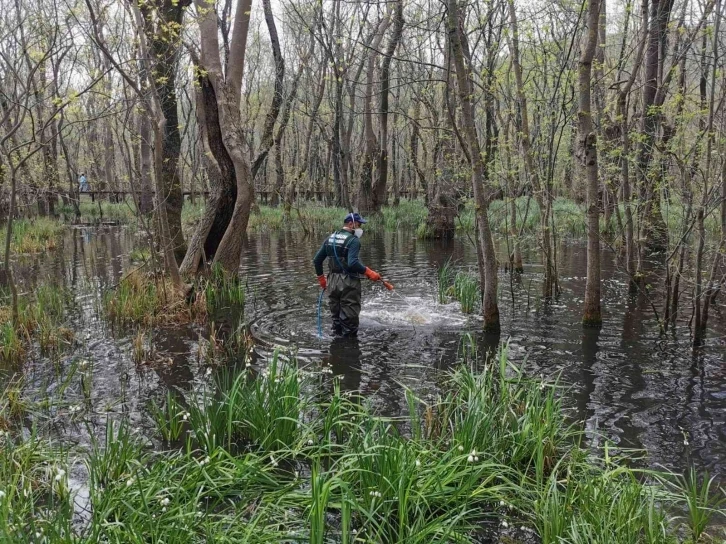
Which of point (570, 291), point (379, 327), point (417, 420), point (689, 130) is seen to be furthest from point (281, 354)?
point (689, 130)

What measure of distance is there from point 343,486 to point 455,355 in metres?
4.05

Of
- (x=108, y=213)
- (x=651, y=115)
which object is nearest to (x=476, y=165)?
(x=651, y=115)

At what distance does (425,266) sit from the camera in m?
13.4

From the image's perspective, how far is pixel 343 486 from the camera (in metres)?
2.90

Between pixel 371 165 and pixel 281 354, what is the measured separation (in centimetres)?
1460

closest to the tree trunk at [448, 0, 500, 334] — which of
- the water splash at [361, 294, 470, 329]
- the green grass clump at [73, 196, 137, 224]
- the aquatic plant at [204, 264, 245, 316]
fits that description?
the water splash at [361, 294, 470, 329]

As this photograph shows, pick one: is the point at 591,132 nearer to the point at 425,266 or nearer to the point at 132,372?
the point at 132,372

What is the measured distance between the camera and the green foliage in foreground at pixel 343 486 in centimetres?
281

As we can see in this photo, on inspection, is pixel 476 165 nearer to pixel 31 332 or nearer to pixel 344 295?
pixel 344 295

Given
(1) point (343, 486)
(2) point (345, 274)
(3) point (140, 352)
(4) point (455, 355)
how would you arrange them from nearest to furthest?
(1) point (343, 486)
(3) point (140, 352)
(4) point (455, 355)
(2) point (345, 274)

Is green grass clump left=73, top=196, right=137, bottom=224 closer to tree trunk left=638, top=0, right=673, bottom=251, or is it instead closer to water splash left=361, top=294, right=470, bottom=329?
water splash left=361, top=294, right=470, bottom=329

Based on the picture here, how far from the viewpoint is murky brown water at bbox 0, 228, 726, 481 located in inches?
190

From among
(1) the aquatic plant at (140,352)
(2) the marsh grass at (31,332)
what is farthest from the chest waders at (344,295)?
(2) the marsh grass at (31,332)

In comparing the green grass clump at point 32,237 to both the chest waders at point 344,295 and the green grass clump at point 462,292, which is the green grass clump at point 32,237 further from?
the green grass clump at point 462,292
